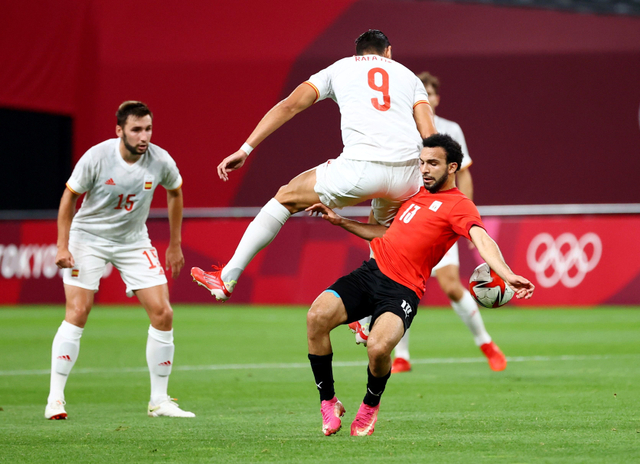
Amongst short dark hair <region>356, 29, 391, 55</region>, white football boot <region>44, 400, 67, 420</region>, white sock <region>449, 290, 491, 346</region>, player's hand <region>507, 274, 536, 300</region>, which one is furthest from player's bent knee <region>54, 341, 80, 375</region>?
white sock <region>449, 290, 491, 346</region>

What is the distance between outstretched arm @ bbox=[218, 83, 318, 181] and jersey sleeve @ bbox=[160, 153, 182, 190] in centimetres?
142

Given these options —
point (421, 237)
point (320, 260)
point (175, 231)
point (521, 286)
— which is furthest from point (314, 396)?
point (320, 260)

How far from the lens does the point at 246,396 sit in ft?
24.9

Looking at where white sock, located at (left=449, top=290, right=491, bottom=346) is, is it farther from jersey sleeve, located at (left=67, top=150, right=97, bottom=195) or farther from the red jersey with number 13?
jersey sleeve, located at (left=67, top=150, right=97, bottom=195)

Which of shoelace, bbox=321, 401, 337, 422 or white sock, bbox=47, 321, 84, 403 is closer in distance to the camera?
shoelace, bbox=321, 401, 337, 422

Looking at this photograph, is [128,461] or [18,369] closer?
[128,461]

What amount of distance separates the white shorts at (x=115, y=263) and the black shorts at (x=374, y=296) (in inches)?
74.7

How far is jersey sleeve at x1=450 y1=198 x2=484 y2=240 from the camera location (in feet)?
18.0

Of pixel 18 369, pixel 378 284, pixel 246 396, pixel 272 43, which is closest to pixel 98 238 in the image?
pixel 246 396

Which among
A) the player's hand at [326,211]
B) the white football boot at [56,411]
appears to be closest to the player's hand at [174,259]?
the white football boot at [56,411]

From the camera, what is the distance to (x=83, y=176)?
6.89 m

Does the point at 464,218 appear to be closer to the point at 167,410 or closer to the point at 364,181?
the point at 364,181

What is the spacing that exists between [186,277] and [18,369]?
682 cm

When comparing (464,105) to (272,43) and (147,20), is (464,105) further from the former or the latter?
(147,20)
